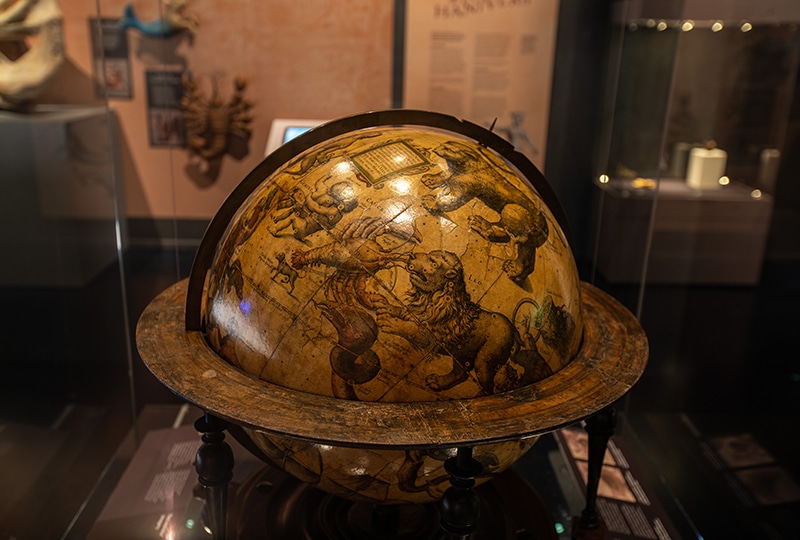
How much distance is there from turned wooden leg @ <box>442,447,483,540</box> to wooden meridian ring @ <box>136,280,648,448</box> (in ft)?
0.48

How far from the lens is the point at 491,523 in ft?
7.68

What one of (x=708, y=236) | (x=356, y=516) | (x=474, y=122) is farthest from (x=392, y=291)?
(x=708, y=236)

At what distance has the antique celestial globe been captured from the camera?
1564 millimetres

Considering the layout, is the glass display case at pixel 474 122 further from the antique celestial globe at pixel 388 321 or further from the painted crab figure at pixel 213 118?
the antique celestial globe at pixel 388 321

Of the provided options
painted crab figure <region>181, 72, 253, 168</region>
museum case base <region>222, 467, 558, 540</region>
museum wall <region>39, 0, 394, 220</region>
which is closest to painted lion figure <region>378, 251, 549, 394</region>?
museum case base <region>222, 467, 558, 540</region>

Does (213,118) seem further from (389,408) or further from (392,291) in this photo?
(389,408)

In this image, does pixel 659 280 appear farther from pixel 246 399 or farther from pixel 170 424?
pixel 246 399

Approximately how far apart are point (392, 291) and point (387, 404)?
0.88ft

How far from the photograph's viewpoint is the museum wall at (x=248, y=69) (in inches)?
162

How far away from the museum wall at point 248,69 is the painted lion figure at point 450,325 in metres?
2.84

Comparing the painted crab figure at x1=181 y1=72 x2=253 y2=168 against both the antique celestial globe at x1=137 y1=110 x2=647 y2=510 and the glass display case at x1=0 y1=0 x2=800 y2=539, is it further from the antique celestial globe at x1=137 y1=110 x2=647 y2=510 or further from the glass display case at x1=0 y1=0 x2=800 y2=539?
the antique celestial globe at x1=137 y1=110 x2=647 y2=510


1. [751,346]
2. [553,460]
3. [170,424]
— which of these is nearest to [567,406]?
[553,460]

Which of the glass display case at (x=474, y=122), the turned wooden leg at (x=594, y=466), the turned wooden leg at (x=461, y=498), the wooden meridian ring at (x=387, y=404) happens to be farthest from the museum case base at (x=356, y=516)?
the wooden meridian ring at (x=387, y=404)

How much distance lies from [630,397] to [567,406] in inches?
108
